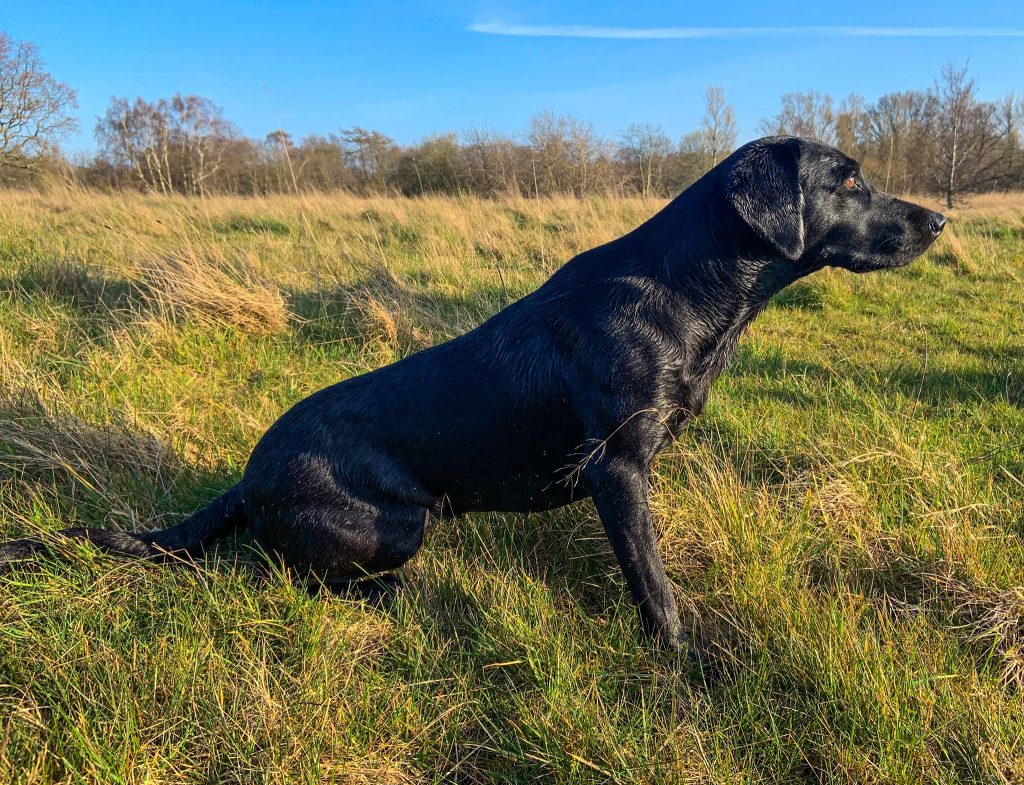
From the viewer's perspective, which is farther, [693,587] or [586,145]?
[586,145]

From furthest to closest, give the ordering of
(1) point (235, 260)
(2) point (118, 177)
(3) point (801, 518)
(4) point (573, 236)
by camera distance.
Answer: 1. (2) point (118, 177)
2. (4) point (573, 236)
3. (1) point (235, 260)
4. (3) point (801, 518)

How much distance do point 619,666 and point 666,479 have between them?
3.43ft

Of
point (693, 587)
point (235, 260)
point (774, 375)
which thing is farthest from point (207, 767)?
point (235, 260)

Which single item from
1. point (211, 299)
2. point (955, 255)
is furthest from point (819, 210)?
point (955, 255)

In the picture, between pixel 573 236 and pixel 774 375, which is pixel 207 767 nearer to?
pixel 774 375

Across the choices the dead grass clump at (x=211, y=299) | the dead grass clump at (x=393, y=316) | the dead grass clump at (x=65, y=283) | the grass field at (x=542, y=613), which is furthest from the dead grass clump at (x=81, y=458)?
the dead grass clump at (x=65, y=283)

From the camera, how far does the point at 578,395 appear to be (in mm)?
2141

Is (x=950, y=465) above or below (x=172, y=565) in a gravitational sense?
below

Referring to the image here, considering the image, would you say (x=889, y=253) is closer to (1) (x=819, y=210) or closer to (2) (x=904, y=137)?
(1) (x=819, y=210)

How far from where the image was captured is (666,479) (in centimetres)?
285

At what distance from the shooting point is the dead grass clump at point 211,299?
4.80 m

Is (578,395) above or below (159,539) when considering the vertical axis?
above

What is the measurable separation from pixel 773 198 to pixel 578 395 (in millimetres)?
945

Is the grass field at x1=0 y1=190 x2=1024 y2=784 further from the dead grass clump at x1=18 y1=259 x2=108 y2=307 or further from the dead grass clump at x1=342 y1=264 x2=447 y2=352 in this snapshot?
the dead grass clump at x1=18 y1=259 x2=108 y2=307
